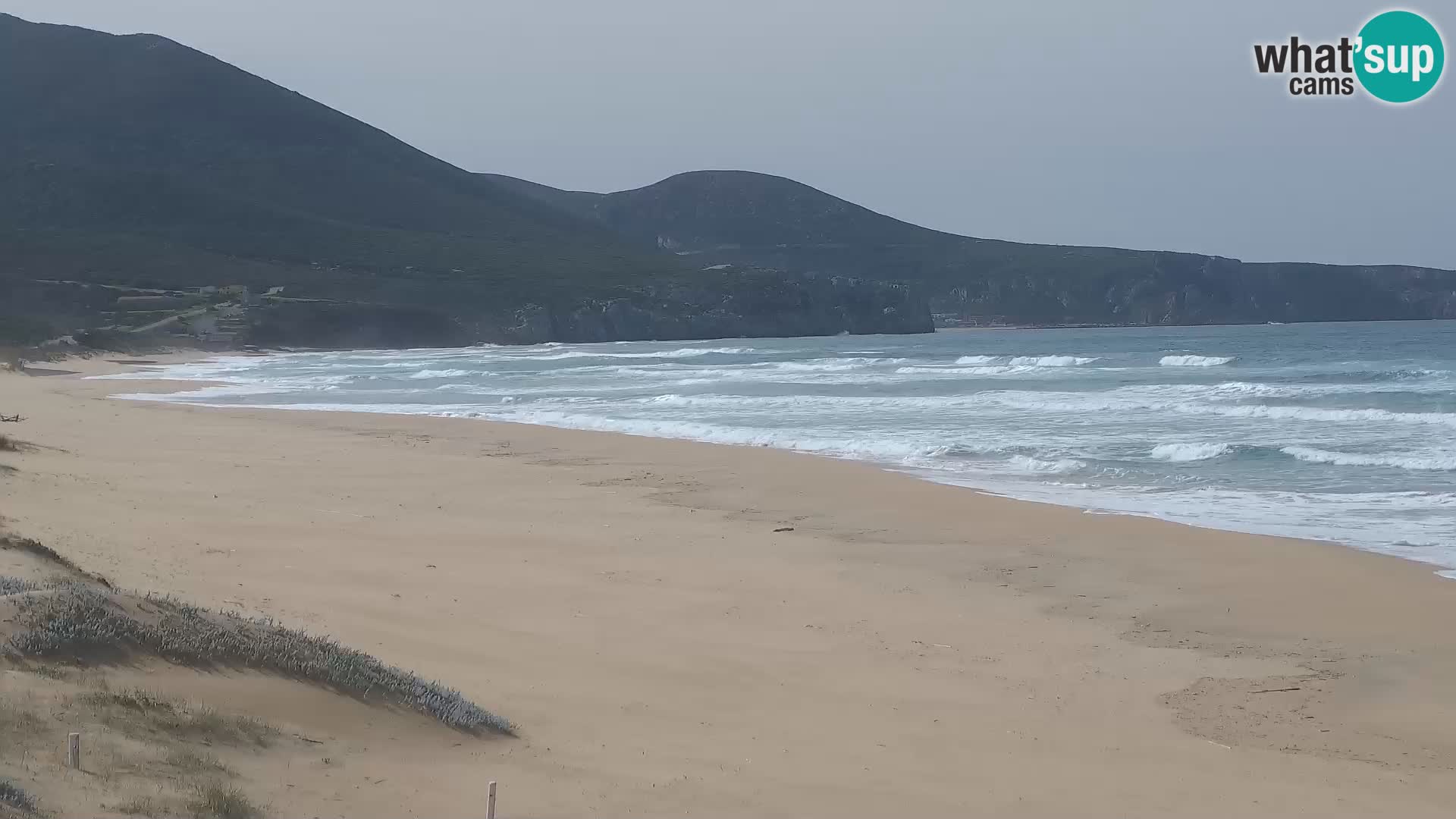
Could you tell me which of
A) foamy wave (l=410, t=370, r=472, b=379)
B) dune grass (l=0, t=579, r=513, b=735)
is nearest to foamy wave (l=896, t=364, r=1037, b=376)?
foamy wave (l=410, t=370, r=472, b=379)

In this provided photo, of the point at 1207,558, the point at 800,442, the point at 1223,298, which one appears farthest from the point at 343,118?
the point at 1207,558

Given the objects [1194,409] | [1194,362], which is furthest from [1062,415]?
[1194,362]

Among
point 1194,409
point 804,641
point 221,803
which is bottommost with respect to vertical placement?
point 1194,409

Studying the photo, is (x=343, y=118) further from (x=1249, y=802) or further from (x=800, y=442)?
(x=1249, y=802)

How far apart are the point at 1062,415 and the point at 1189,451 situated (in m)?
7.16

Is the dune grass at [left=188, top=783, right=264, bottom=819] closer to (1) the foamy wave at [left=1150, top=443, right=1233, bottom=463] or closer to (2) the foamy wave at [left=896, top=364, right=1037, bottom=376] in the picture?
(1) the foamy wave at [left=1150, top=443, right=1233, bottom=463]

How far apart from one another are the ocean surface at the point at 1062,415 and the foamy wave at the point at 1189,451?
0.03 m

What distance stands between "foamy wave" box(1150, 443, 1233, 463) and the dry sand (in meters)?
4.33

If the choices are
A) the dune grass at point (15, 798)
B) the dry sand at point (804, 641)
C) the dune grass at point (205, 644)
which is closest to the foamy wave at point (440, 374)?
the dry sand at point (804, 641)

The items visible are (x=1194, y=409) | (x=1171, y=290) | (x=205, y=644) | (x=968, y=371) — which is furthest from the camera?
(x=1171, y=290)

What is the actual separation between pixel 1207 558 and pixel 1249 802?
5.35m

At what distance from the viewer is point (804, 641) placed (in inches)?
297

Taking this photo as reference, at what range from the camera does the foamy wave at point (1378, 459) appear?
611 inches

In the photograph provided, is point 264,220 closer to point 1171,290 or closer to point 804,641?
point 1171,290
